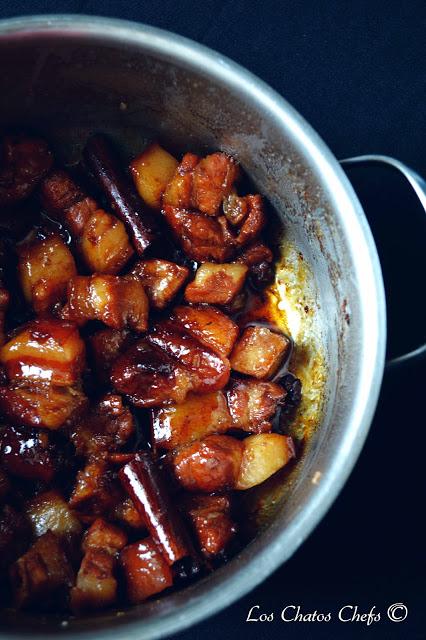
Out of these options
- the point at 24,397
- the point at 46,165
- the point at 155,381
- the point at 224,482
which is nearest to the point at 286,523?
the point at 224,482

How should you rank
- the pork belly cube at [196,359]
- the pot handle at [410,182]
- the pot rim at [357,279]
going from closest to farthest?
1. the pot rim at [357,279]
2. the pot handle at [410,182]
3. the pork belly cube at [196,359]

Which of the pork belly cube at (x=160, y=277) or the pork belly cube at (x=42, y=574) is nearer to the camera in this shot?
the pork belly cube at (x=42, y=574)

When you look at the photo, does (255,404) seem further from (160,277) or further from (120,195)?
(120,195)

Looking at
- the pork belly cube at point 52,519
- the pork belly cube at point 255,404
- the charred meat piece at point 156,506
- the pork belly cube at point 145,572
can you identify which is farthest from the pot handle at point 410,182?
the pork belly cube at point 52,519

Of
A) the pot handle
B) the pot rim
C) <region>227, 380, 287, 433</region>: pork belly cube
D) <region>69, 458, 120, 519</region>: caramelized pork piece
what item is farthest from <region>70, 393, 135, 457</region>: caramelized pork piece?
the pot handle

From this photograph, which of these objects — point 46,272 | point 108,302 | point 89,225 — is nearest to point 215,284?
point 108,302

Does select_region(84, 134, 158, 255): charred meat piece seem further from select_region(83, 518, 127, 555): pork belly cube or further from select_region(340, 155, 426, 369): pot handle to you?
select_region(83, 518, 127, 555): pork belly cube

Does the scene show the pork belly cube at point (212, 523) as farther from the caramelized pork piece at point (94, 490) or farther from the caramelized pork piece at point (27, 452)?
the caramelized pork piece at point (27, 452)
